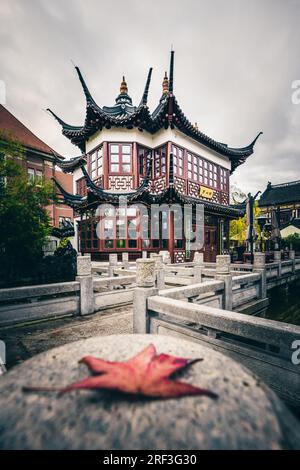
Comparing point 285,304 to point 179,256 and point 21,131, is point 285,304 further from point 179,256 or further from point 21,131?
point 21,131

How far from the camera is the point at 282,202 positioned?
3250cm

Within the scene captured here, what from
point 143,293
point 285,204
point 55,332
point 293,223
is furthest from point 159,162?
point 285,204

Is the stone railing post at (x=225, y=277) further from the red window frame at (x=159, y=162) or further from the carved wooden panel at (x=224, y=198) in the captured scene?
the carved wooden panel at (x=224, y=198)

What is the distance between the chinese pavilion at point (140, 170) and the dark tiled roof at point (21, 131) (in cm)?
577

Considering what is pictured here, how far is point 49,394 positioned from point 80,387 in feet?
0.49

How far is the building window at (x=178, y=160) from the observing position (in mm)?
11488

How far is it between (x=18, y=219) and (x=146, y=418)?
8.30 metres

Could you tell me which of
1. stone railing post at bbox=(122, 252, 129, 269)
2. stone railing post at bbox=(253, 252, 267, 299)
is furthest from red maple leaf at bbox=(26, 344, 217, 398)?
stone railing post at bbox=(122, 252, 129, 269)

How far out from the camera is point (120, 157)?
37.8 ft

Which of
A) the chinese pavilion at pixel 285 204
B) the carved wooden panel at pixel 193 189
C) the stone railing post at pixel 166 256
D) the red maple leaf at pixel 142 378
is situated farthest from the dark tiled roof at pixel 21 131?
the chinese pavilion at pixel 285 204

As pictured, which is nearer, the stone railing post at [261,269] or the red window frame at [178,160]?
the stone railing post at [261,269]

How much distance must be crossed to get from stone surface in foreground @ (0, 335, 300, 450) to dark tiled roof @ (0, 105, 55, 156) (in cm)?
1938

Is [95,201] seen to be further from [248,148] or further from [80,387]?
[248,148]
